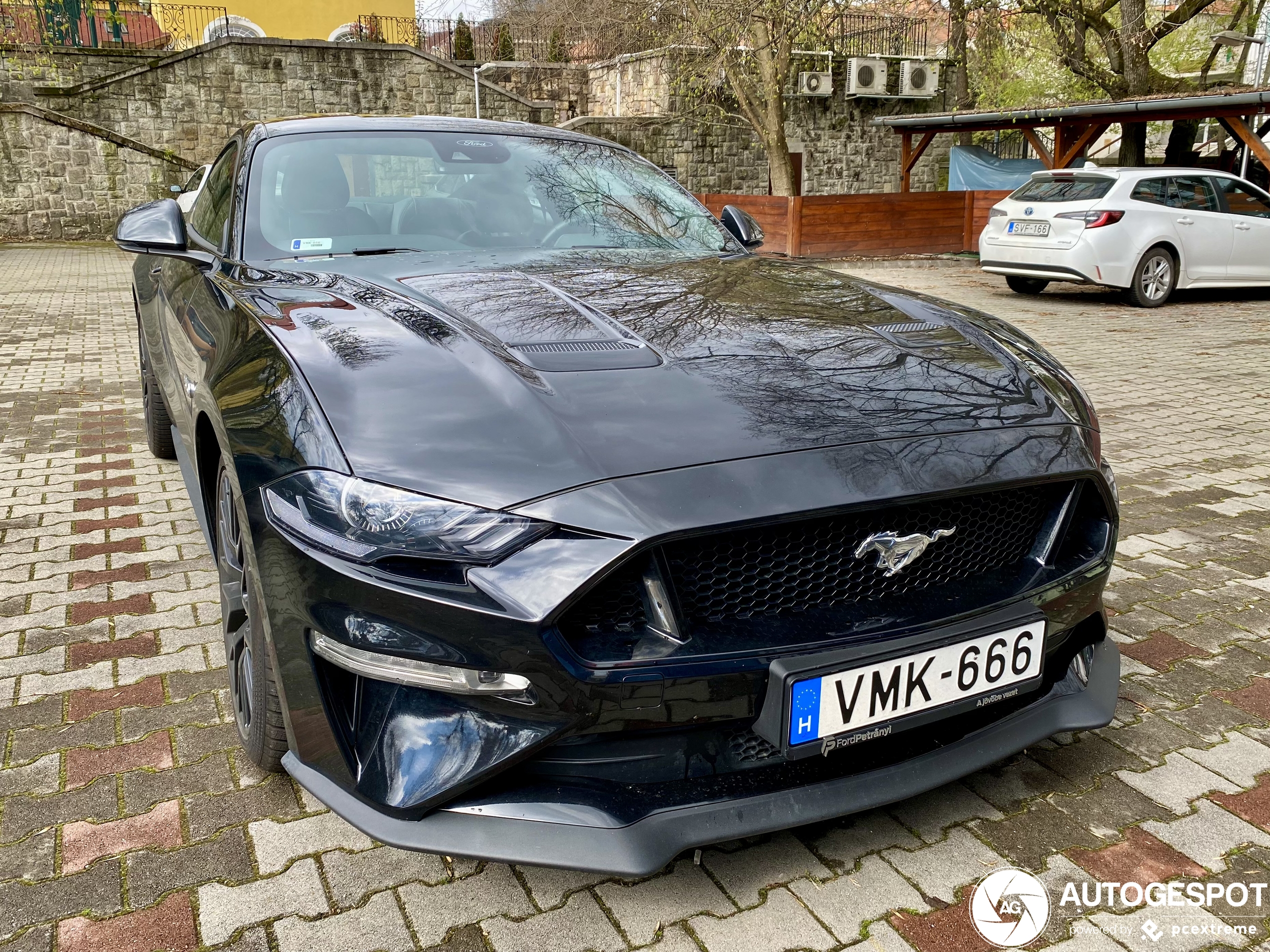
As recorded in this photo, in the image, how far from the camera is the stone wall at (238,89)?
75.9 feet

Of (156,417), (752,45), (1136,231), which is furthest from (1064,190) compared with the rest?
(156,417)

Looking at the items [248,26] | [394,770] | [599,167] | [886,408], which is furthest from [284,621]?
[248,26]

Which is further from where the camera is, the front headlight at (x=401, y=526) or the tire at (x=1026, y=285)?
the tire at (x=1026, y=285)

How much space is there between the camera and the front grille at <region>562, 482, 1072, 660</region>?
175 cm

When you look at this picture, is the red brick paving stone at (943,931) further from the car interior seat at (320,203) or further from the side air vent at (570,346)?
the car interior seat at (320,203)

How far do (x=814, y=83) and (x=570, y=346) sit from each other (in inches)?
1068

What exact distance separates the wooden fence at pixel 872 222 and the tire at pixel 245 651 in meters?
16.1

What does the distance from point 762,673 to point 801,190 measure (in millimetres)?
28080

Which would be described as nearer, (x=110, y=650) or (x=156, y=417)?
(x=110, y=650)

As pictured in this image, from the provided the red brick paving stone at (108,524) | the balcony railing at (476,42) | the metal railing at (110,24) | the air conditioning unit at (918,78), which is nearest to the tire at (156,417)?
the red brick paving stone at (108,524)

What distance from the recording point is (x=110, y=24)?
1080 inches

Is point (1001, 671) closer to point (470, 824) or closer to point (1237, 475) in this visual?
point (470, 824)

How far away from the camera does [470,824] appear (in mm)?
1739

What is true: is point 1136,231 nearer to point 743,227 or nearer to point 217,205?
point 743,227
